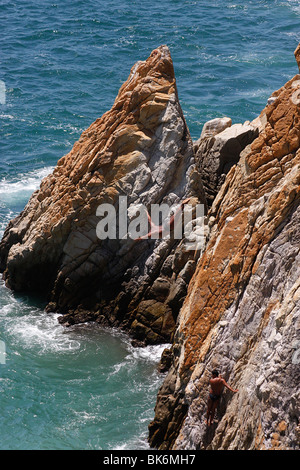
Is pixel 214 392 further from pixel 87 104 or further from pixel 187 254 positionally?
pixel 87 104

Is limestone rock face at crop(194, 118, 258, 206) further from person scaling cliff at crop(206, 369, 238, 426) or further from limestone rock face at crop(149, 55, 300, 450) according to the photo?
person scaling cliff at crop(206, 369, 238, 426)

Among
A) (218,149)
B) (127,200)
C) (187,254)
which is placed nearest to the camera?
(187,254)

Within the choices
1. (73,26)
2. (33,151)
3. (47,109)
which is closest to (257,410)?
(33,151)

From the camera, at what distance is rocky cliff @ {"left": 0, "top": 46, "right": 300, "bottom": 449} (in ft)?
77.3

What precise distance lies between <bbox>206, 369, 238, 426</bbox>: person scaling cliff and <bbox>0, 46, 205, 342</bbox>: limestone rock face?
9.70 metres

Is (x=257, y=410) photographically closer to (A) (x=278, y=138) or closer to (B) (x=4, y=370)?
(A) (x=278, y=138)

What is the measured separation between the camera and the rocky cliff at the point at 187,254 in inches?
928

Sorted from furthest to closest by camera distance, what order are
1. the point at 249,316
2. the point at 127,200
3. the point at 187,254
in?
the point at 127,200 → the point at 187,254 → the point at 249,316

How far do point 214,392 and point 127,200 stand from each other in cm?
1368

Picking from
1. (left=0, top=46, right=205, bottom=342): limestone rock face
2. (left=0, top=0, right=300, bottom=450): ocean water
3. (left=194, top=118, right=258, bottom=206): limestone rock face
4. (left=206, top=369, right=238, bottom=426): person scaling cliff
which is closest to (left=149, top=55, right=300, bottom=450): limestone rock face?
(left=206, top=369, right=238, bottom=426): person scaling cliff

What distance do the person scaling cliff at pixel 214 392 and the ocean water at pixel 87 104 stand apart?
4313 millimetres

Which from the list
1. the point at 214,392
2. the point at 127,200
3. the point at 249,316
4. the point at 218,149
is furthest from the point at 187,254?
the point at 214,392

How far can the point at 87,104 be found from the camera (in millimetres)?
59844
